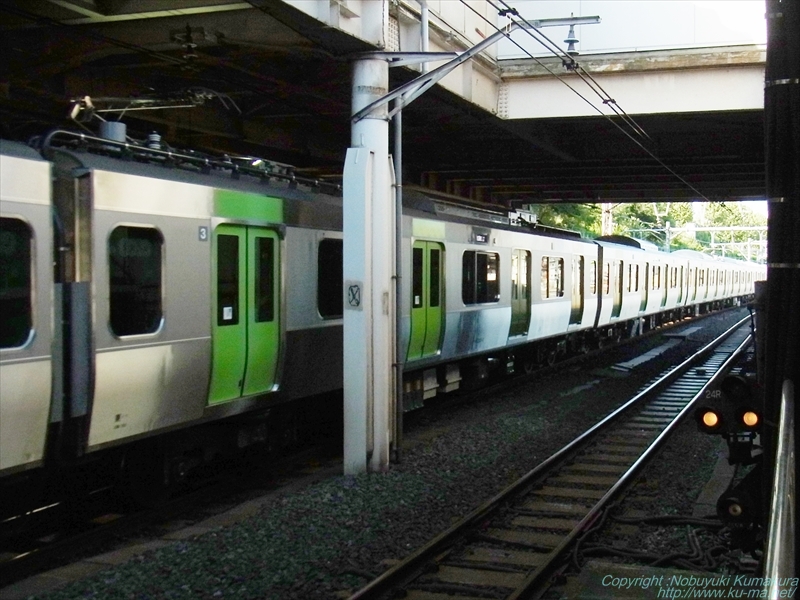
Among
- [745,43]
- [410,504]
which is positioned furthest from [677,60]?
[410,504]

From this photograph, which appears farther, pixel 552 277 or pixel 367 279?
pixel 552 277

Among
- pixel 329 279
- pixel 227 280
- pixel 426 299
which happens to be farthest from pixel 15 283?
pixel 426 299

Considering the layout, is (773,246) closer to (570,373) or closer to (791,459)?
(791,459)

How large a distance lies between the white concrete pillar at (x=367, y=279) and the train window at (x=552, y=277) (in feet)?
29.5

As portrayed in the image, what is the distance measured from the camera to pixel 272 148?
18016 millimetres

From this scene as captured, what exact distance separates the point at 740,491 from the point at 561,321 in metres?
14.1

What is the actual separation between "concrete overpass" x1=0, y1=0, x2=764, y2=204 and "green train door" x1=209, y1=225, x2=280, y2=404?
159 centimetres

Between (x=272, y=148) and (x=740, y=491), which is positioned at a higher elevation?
(x=272, y=148)

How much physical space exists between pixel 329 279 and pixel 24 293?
4515 millimetres

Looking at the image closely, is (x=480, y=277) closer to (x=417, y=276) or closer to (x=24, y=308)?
(x=417, y=276)

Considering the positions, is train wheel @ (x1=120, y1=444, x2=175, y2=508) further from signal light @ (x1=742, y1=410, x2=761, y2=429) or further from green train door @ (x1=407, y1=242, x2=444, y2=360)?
signal light @ (x1=742, y1=410, x2=761, y2=429)

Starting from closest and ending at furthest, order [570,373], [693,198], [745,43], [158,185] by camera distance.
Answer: [158,185]
[745,43]
[570,373]
[693,198]

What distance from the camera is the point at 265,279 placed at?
9.34 metres

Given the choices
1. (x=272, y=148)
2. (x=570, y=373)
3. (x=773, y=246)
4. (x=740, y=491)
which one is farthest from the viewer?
(x=570, y=373)
